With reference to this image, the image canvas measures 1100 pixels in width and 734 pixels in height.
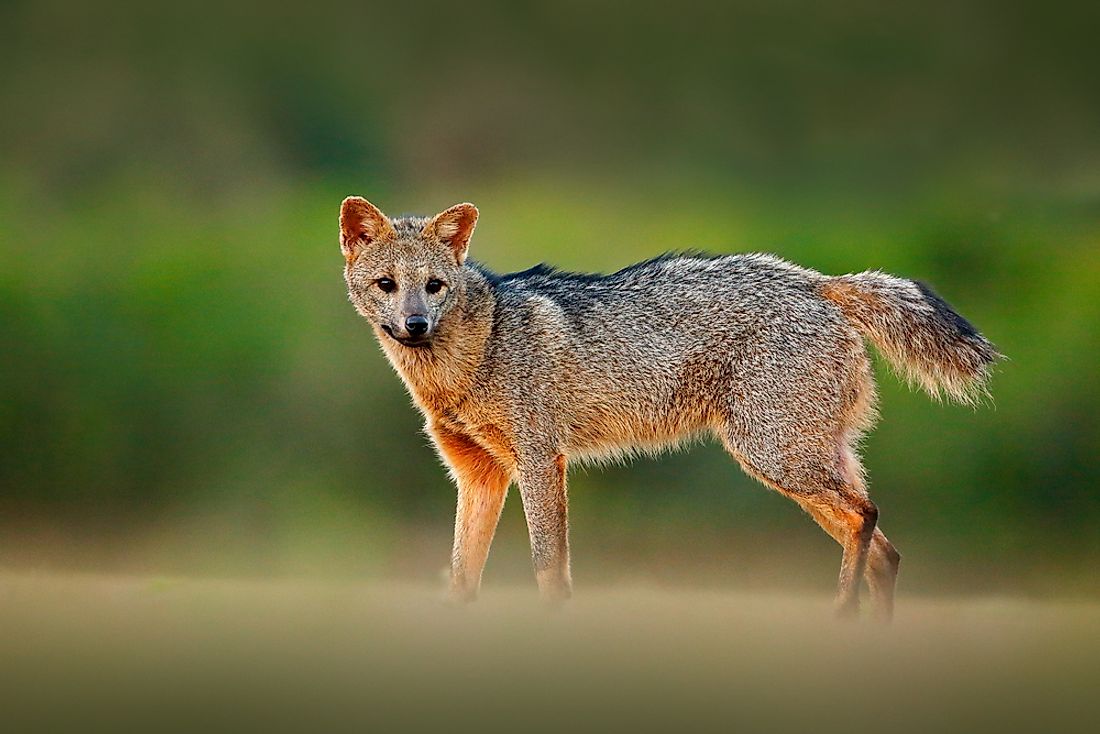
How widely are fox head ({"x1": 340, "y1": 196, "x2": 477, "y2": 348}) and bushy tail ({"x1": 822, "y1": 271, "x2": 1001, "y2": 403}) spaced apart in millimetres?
2094

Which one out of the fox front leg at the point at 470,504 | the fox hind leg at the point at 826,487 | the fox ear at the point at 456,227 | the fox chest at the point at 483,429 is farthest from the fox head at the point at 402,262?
the fox hind leg at the point at 826,487

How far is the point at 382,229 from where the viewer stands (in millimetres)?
8711

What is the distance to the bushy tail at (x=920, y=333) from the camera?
29.4 ft

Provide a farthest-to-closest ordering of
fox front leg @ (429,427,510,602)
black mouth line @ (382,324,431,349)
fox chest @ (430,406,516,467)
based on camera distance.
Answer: fox front leg @ (429,427,510,602)
fox chest @ (430,406,516,467)
black mouth line @ (382,324,431,349)

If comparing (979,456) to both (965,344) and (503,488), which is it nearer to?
(965,344)

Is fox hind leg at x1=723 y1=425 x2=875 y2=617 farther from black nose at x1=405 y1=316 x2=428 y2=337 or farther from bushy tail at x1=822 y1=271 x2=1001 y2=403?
black nose at x1=405 y1=316 x2=428 y2=337

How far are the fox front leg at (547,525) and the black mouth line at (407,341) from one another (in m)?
0.84

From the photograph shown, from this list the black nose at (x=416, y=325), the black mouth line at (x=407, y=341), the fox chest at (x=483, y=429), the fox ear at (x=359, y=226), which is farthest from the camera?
the fox chest at (x=483, y=429)

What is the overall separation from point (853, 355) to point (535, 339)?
1.76 meters

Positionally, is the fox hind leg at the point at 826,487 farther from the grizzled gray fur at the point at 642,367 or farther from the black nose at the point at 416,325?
the black nose at the point at 416,325

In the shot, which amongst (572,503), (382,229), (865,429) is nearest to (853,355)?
(865,429)

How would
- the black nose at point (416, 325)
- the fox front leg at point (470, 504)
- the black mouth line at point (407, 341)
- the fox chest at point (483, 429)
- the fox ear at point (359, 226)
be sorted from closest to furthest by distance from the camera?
the black nose at point (416, 325) < the black mouth line at point (407, 341) < the fox ear at point (359, 226) < the fox chest at point (483, 429) < the fox front leg at point (470, 504)

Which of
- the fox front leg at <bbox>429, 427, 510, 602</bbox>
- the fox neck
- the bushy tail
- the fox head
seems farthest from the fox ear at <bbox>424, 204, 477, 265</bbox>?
the bushy tail

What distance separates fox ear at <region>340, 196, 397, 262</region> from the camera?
8.66 m
